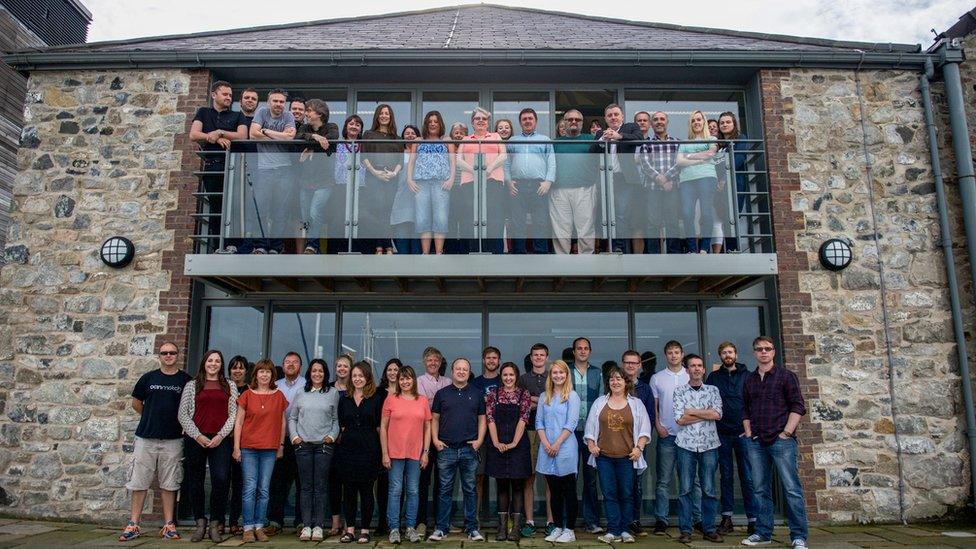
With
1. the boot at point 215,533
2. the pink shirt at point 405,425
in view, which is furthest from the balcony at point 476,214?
the boot at point 215,533

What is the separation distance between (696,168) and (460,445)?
3.47 meters

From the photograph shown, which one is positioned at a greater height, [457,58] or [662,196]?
[457,58]

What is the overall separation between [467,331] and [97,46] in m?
5.60

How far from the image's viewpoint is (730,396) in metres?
6.14

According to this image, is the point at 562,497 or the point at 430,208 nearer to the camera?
the point at 562,497

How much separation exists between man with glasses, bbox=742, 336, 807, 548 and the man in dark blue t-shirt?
7.61 ft

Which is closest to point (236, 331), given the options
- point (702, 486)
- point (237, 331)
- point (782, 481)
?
point (237, 331)

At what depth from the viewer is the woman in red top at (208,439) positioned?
18.9 ft

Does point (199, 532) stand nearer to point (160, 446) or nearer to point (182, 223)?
point (160, 446)

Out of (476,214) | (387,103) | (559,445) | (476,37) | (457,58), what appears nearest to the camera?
(559,445)

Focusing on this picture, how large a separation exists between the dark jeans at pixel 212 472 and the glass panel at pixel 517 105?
478 cm

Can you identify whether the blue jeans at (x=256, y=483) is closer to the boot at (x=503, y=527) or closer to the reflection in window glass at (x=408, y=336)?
the reflection in window glass at (x=408, y=336)

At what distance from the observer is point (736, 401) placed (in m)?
6.12

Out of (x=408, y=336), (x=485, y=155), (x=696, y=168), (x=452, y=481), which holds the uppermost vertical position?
(x=485, y=155)
